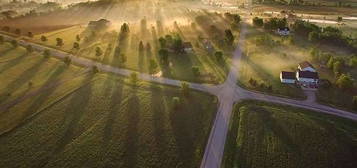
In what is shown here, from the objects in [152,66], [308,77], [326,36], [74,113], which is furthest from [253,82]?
[326,36]

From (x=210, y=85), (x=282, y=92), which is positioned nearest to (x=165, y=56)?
(x=210, y=85)

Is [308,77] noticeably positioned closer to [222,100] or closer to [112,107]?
[222,100]

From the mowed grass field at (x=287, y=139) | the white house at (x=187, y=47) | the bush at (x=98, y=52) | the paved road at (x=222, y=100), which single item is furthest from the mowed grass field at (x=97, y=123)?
the white house at (x=187, y=47)

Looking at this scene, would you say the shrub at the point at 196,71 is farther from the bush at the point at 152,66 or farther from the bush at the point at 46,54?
the bush at the point at 46,54

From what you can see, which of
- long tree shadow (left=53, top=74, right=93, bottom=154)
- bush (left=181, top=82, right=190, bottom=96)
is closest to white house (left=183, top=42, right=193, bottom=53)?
bush (left=181, top=82, right=190, bottom=96)

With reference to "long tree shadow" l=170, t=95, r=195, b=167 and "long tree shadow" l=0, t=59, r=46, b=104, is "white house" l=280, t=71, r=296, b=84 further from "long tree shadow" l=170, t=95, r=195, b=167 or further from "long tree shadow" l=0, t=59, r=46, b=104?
"long tree shadow" l=0, t=59, r=46, b=104
